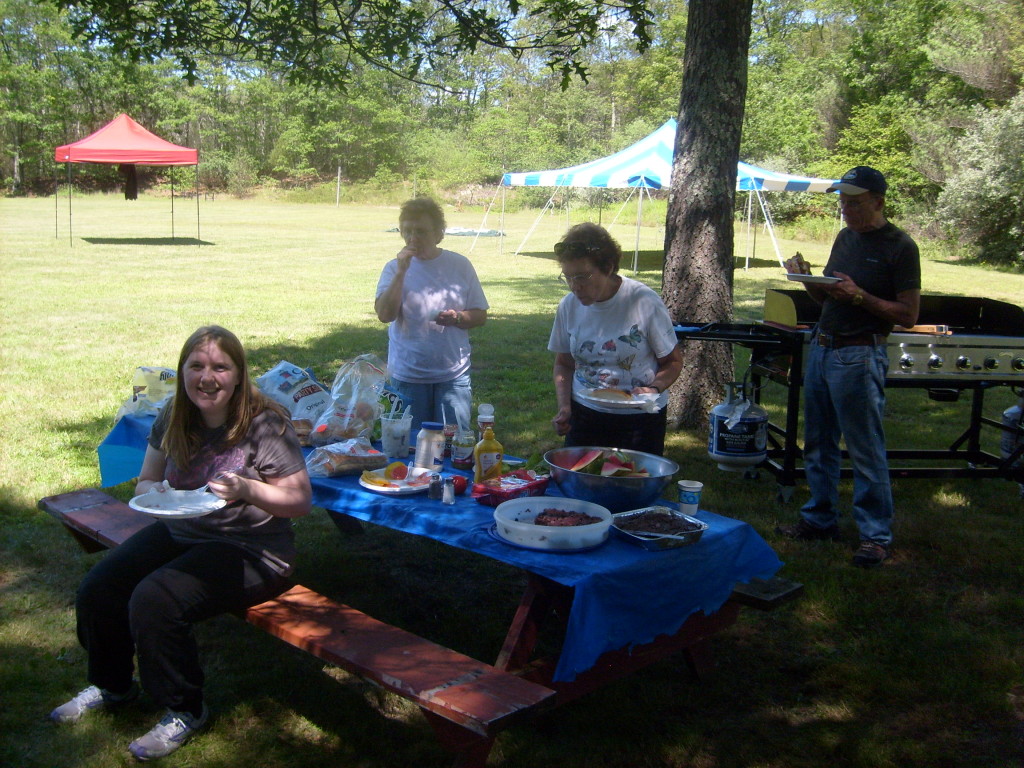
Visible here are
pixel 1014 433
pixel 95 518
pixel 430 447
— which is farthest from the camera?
pixel 1014 433

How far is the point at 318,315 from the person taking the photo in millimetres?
11508

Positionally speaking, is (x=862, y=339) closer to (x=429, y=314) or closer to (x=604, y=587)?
(x=429, y=314)

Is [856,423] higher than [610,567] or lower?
higher

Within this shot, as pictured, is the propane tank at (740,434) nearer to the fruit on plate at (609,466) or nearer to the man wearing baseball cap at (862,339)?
the man wearing baseball cap at (862,339)

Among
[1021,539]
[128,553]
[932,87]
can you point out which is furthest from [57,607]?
[932,87]

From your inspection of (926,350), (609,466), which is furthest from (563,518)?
(926,350)

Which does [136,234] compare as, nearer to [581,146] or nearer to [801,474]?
[801,474]

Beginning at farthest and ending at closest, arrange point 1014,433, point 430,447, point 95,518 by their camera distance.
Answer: point 1014,433 → point 95,518 → point 430,447

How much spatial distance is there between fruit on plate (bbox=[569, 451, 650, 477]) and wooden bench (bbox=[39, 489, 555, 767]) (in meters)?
0.80

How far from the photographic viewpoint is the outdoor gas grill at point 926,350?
488 centimetres

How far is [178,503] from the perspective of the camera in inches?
106

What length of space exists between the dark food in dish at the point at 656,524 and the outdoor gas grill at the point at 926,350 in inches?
82.4

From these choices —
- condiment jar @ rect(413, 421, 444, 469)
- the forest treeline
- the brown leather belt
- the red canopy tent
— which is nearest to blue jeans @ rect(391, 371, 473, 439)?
condiment jar @ rect(413, 421, 444, 469)

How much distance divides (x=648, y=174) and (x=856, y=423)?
12.8m
